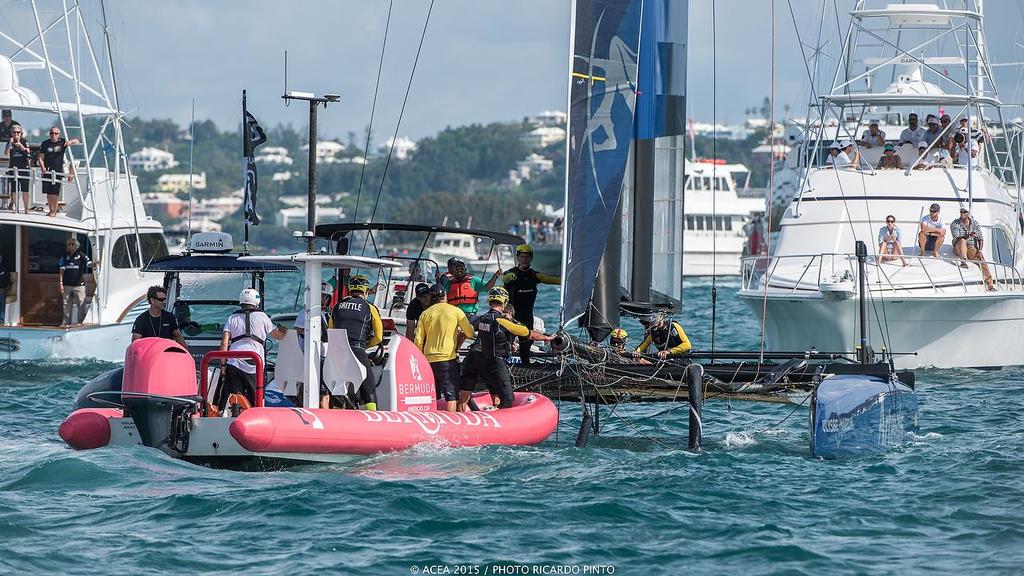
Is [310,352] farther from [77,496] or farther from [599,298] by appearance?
[599,298]

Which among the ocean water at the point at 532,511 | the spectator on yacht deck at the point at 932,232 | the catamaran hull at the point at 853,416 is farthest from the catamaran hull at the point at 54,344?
the catamaran hull at the point at 853,416

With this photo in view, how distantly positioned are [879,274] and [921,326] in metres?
1.05

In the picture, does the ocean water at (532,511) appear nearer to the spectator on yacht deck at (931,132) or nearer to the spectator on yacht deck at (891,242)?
the spectator on yacht deck at (891,242)

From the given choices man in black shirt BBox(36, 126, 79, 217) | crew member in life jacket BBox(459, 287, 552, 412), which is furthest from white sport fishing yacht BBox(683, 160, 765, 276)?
crew member in life jacket BBox(459, 287, 552, 412)

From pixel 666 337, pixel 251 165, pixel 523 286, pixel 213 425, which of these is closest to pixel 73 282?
pixel 251 165

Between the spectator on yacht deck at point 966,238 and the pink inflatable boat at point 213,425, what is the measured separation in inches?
485

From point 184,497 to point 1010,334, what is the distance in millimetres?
15677

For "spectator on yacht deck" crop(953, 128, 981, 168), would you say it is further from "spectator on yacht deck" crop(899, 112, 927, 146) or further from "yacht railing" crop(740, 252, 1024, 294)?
"yacht railing" crop(740, 252, 1024, 294)

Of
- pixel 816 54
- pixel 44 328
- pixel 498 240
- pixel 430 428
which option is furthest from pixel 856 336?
pixel 44 328

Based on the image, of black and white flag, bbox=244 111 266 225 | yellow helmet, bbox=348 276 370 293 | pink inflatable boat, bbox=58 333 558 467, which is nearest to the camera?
pink inflatable boat, bbox=58 333 558 467

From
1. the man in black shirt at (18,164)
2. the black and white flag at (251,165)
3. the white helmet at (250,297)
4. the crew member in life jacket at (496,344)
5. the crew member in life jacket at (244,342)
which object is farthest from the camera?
the man in black shirt at (18,164)

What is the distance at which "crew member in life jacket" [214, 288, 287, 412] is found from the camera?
13734 mm

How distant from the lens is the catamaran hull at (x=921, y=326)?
74.0 ft

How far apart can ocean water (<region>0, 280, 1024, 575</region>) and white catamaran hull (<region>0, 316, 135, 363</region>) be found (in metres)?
8.41
